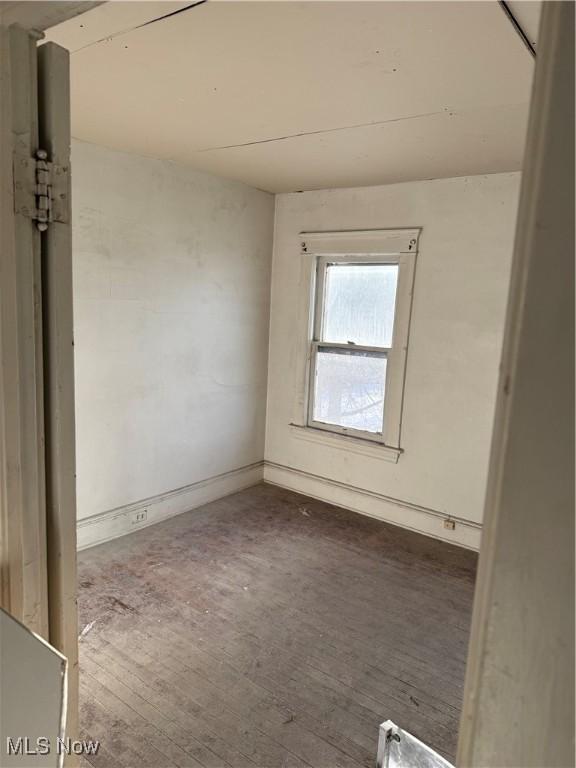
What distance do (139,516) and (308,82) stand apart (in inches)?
107

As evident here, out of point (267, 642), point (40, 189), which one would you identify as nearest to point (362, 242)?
point (267, 642)

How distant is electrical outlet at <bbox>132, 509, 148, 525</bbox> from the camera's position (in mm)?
3338

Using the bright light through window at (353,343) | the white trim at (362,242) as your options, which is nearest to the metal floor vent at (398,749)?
the bright light through window at (353,343)

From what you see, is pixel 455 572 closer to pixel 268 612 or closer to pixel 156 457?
pixel 268 612

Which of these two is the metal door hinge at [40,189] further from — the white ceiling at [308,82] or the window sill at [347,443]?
the window sill at [347,443]

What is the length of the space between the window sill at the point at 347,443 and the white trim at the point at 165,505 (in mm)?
529

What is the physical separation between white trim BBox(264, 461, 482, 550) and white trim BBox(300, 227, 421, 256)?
1.76 meters

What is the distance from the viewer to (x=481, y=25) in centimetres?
142

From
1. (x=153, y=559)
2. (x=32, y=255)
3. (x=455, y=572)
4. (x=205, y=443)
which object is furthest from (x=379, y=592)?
(x=32, y=255)

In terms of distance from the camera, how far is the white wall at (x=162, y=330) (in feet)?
9.70

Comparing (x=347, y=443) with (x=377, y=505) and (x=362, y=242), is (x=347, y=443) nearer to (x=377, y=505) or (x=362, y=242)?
(x=377, y=505)

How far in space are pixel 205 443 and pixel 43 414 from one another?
285 centimetres

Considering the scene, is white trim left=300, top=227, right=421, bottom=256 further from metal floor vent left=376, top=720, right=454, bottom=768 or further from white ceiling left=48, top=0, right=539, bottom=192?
metal floor vent left=376, top=720, right=454, bottom=768

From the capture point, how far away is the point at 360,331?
12.4ft
